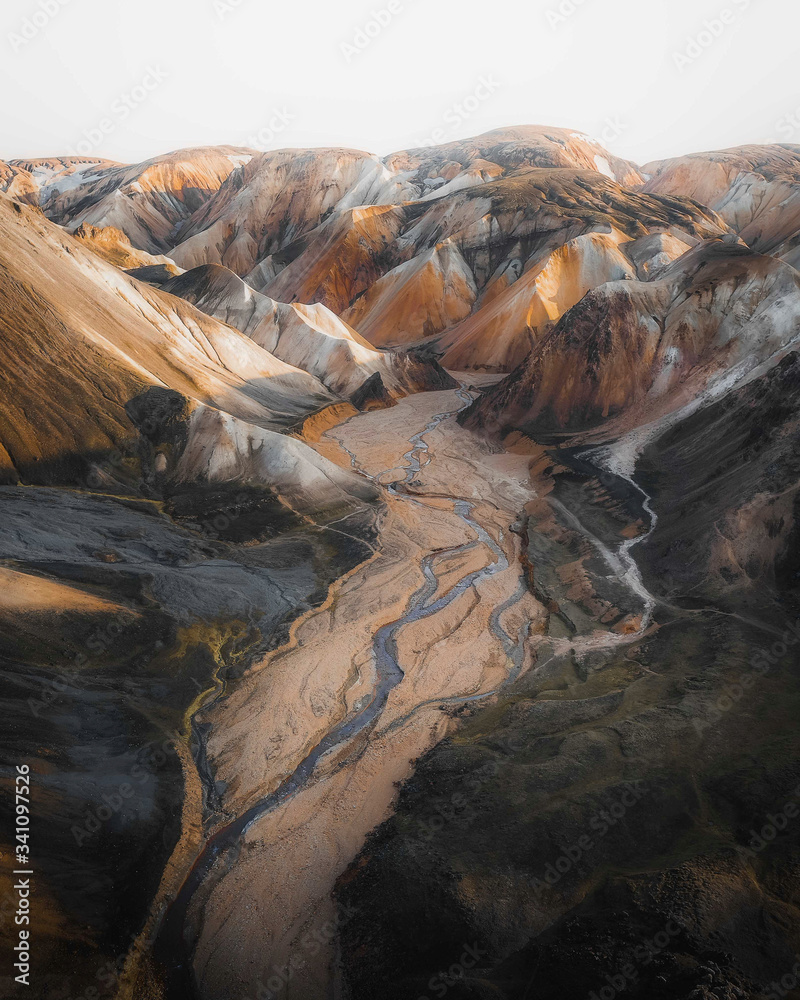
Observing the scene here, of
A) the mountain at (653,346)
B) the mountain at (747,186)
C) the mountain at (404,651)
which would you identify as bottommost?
the mountain at (404,651)

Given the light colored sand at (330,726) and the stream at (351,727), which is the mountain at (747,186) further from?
the light colored sand at (330,726)

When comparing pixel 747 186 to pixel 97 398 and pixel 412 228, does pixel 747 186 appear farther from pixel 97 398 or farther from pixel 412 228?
pixel 97 398

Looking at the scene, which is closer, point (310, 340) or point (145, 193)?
point (310, 340)

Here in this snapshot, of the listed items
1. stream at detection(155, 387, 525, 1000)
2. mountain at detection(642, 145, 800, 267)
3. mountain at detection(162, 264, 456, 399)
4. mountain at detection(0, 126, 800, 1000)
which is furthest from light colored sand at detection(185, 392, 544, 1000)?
mountain at detection(642, 145, 800, 267)

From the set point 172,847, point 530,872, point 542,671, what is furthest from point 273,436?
point 530,872

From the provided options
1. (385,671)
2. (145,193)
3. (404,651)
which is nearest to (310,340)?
(404,651)

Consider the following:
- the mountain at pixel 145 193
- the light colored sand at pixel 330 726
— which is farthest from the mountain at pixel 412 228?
the light colored sand at pixel 330 726

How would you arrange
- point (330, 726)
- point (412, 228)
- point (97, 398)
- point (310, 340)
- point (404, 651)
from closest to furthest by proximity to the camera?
point (330, 726), point (404, 651), point (97, 398), point (310, 340), point (412, 228)

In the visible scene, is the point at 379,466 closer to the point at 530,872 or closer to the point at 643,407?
the point at 643,407
